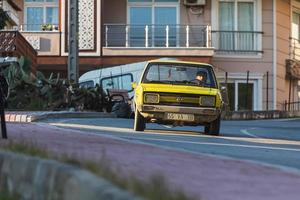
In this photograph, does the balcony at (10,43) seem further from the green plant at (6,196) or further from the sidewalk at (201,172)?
the green plant at (6,196)

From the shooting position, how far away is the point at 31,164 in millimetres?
6520

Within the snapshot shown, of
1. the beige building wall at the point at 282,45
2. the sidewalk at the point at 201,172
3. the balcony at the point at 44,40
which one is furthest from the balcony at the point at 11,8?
the beige building wall at the point at 282,45

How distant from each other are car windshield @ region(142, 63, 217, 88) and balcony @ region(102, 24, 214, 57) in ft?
50.0

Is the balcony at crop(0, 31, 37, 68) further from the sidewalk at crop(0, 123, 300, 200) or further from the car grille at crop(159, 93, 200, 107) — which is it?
the sidewalk at crop(0, 123, 300, 200)

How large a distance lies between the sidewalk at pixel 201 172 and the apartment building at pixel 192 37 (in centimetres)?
2239

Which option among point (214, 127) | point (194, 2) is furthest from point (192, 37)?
point (214, 127)

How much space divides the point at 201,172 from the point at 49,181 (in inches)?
69.6

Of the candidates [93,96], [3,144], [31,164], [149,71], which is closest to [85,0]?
Answer: [93,96]

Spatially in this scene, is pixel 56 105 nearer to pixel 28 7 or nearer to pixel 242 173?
pixel 28 7

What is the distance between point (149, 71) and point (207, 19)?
57.5 ft

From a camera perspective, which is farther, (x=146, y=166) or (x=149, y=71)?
(x=149, y=71)

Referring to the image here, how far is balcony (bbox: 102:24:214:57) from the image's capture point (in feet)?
103

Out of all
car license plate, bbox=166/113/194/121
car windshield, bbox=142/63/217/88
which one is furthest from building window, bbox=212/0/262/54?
car license plate, bbox=166/113/194/121

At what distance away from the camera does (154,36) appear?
32.4 m
